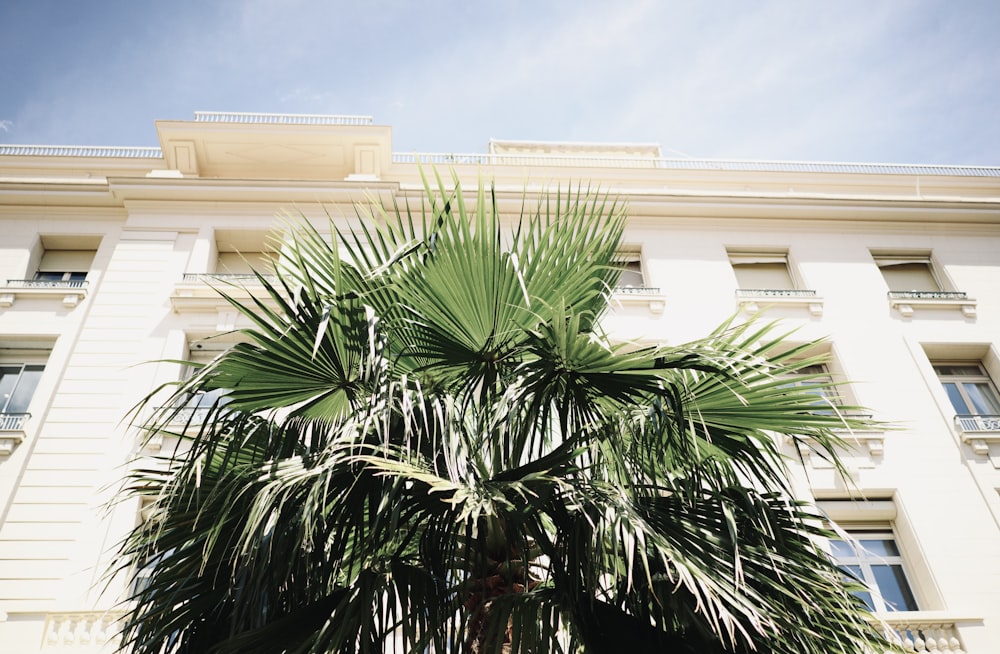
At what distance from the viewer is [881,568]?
32.5 ft

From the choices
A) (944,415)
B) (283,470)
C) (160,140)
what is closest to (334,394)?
(283,470)

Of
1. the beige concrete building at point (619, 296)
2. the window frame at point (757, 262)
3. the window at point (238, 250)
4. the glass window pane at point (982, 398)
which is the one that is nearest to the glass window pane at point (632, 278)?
the beige concrete building at point (619, 296)

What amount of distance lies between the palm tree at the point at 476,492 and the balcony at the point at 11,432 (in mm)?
6233

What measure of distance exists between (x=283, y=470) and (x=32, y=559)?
21.5 feet

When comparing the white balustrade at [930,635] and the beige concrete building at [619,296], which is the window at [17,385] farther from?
the white balustrade at [930,635]

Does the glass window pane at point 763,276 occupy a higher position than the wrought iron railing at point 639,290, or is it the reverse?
the glass window pane at point 763,276

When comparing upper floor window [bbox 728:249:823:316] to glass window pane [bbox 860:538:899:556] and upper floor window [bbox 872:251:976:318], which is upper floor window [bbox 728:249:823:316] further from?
glass window pane [bbox 860:538:899:556]

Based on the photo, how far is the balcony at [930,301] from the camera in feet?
41.2

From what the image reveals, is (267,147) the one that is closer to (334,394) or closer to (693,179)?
(693,179)

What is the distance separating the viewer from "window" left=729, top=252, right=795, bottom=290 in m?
13.2

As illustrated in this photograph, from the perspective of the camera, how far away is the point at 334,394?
5039 mm

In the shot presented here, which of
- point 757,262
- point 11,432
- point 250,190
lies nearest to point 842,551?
point 757,262

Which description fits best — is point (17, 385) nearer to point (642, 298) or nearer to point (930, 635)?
point (642, 298)

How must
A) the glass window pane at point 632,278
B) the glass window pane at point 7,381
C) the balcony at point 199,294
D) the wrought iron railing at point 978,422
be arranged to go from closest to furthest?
the glass window pane at point 7,381 → the wrought iron railing at point 978,422 → the balcony at point 199,294 → the glass window pane at point 632,278
